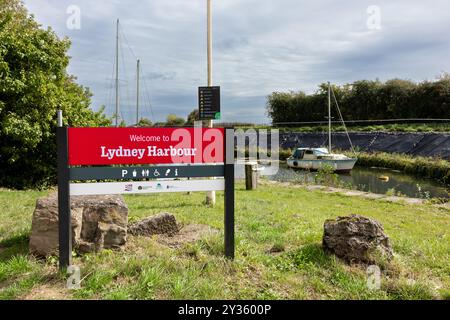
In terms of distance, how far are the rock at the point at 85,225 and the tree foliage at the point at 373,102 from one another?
36476 mm

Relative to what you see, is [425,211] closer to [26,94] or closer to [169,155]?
[169,155]

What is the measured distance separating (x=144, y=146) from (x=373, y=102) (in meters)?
42.2

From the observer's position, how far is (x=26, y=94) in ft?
39.4

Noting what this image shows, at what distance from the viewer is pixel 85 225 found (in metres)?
4.48

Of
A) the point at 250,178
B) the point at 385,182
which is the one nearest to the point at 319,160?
the point at 385,182

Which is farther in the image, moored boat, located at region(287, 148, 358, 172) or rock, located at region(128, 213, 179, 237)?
moored boat, located at region(287, 148, 358, 172)

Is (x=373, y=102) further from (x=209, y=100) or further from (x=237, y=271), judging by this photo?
(x=237, y=271)

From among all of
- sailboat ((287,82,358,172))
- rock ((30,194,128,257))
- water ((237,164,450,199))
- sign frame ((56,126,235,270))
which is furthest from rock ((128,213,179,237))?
sailboat ((287,82,358,172))

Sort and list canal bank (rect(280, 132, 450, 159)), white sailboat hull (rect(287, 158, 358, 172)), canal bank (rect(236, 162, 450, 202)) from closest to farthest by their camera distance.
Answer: canal bank (rect(236, 162, 450, 202)) → white sailboat hull (rect(287, 158, 358, 172)) → canal bank (rect(280, 132, 450, 159))

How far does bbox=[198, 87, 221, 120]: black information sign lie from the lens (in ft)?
26.6

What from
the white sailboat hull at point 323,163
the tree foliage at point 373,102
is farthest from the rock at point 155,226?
the tree foliage at point 373,102

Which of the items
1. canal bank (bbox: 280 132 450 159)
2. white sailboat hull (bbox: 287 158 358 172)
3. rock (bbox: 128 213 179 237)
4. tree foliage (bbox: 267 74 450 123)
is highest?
tree foliage (bbox: 267 74 450 123)

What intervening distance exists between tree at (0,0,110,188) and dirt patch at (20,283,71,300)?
9097 mm

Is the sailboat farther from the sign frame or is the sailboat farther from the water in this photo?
the sign frame
